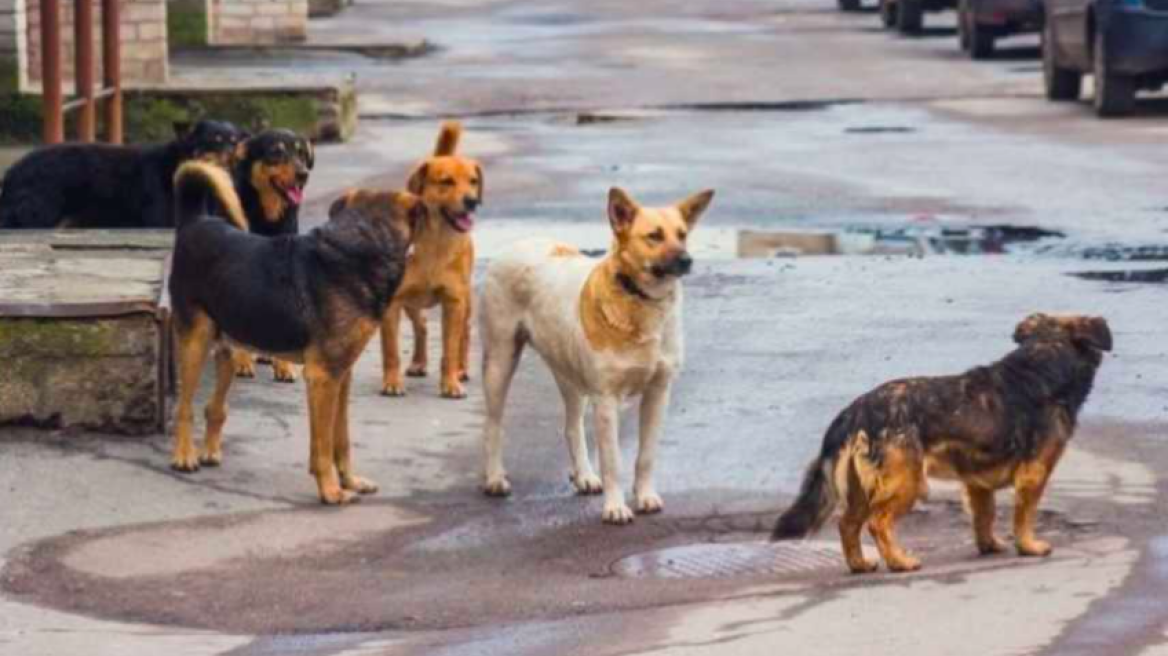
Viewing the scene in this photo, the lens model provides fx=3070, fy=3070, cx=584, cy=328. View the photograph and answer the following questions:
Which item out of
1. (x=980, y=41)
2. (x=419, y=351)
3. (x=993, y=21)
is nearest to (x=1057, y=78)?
(x=993, y=21)

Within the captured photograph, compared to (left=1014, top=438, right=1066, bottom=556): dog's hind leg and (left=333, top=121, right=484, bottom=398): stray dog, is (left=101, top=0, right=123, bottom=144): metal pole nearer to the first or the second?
(left=333, top=121, right=484, bottom=398): stray dog

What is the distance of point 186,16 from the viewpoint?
32.1m

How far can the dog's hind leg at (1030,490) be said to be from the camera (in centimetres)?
904

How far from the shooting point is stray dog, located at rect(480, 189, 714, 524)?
994cm

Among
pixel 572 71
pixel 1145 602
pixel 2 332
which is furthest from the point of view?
pixel 572 71

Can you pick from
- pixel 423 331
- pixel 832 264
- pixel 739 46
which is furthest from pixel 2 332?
pixel 739 46

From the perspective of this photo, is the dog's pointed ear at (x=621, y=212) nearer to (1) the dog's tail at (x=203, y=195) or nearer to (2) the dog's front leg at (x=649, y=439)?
(2) the dog's front leg at (x=649, y=439)

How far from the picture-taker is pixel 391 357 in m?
12.3

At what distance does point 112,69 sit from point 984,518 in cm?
1178

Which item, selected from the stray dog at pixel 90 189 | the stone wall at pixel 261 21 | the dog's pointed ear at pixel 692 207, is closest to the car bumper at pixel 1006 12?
the stone wall at pixel 261 21

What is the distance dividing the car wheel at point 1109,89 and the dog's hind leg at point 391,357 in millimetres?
12864

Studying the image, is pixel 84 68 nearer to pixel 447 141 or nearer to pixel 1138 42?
pixel 447 141

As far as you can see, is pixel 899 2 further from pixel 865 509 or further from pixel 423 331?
pixel 865 509

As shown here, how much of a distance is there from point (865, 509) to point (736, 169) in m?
12.4
